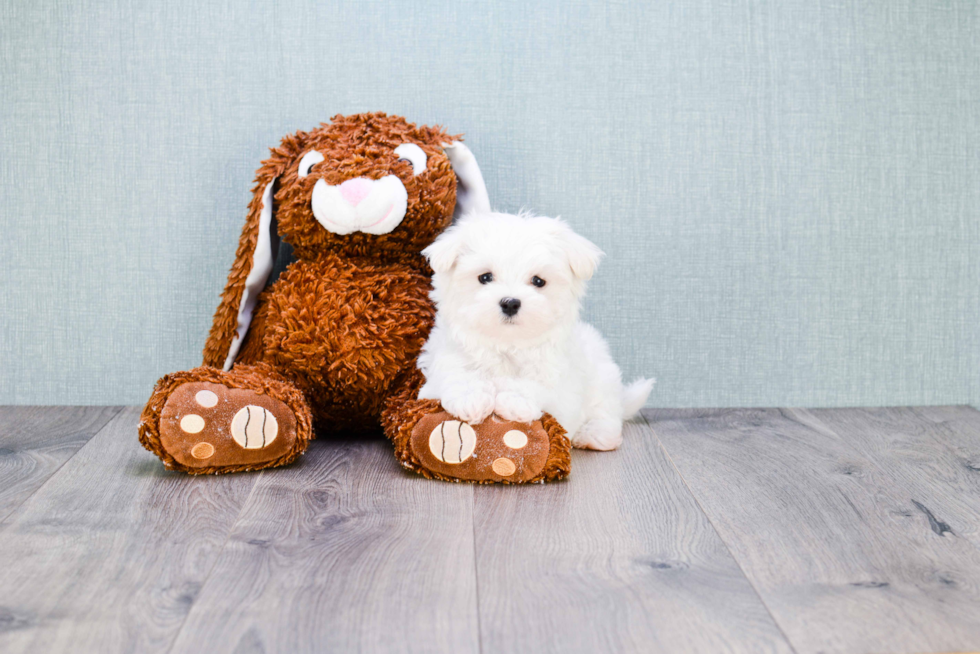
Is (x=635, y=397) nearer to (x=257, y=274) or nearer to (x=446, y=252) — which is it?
(x=446, y=252)

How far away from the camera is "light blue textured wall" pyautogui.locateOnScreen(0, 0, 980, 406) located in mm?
1664

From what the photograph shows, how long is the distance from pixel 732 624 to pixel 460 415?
0.53 metres

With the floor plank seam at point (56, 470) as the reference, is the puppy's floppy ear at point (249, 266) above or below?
above

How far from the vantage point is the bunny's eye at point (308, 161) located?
145 cm

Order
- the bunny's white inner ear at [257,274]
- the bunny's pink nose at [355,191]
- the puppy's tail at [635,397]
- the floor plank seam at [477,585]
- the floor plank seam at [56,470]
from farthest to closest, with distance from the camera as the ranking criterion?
the puppy's tail at [635,397], the bunny's white inner ear at [257,274], the bunny's pink nose at [355,191], the floor plank seam at [56,470], the floor plank seam at [477,585]

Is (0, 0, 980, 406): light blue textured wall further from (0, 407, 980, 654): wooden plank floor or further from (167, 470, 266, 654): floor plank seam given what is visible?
(167, 470, 266, 654): floor plank seam

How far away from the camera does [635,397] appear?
63.3 inches

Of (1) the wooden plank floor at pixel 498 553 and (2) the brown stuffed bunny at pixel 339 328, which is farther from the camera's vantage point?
(2) the brown stuffed bunny at pixel 339 328

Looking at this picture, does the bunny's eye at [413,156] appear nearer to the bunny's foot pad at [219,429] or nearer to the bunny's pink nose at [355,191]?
the bunny's pink nose at [355,191]

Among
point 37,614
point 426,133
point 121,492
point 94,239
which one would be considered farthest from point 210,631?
point 94,239

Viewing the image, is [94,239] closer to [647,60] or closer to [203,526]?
[203,526]

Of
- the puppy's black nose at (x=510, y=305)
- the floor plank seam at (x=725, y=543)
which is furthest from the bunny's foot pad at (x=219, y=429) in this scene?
the floor plank seam at (x=725, y=543)

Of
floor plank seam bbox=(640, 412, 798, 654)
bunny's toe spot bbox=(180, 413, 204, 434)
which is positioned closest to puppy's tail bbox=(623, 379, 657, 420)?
floor plank seam bbox=(640, 412, 798, 654)

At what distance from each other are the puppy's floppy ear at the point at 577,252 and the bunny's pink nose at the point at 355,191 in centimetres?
33
